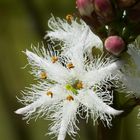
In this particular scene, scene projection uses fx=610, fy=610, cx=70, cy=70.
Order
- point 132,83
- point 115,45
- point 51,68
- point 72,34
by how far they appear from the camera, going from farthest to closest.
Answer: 1. point 72,34
2. point 51,68
3. point 132,83
4. point 115,45

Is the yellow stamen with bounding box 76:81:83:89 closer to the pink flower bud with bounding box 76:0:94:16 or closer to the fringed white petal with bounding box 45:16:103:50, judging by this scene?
the fringed white petal with bounding box 45:16:103:50

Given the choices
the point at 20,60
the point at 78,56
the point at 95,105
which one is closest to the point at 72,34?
the point at 78,56

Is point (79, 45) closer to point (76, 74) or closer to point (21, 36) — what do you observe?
point (76, 74)

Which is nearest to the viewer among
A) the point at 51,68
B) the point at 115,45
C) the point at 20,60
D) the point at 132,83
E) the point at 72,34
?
the point at 115,45

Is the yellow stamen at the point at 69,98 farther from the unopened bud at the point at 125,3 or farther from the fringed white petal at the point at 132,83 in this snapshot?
the unopened bud at the point at 125,3

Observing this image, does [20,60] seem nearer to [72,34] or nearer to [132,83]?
[72,34]

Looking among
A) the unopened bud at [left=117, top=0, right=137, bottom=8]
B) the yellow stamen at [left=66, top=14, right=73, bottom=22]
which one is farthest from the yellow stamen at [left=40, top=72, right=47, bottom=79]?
the unopened bud at [left=117, top=0, right=137, bottom=8]

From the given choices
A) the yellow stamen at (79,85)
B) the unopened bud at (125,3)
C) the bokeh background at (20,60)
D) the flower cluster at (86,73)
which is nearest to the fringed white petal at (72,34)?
the flower cluster at (86,73)
